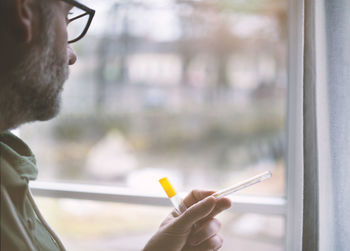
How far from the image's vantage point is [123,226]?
1653mm

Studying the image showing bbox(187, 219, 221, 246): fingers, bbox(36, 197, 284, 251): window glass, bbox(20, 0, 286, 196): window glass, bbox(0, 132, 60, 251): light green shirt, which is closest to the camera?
bbox(0, 132, 60, 251): light green shirt

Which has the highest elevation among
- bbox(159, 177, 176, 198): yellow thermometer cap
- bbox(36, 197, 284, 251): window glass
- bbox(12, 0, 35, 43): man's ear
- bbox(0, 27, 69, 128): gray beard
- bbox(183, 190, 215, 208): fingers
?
bbox(12, 0, 35, 43): man's ear

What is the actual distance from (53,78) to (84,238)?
125cm

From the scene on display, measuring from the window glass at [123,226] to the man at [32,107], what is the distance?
870 millimetres

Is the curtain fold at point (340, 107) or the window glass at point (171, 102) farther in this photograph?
the window glass at point (171, 102)

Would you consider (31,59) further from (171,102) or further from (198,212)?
(171,102)

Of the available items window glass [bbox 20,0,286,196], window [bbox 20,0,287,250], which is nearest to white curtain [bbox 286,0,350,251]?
window [bbox 20,0,287,250]

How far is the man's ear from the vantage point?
0.55m

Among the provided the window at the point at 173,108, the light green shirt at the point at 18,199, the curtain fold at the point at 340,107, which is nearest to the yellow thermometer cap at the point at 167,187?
the light green shirt at the point at 18,199

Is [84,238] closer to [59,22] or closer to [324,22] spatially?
[59,22]

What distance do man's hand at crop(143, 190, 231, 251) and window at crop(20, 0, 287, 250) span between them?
83 centimetres

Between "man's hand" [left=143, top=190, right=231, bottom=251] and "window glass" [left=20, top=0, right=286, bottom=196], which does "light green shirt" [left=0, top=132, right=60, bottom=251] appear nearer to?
"man's hand" [left=143, top=190, right=231, bottom=251]

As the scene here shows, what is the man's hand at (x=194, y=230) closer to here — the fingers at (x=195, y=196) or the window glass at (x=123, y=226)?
the fingers at (x=195, y=196)

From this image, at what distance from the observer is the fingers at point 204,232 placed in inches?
24.8
